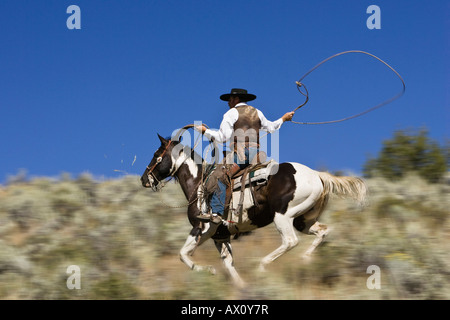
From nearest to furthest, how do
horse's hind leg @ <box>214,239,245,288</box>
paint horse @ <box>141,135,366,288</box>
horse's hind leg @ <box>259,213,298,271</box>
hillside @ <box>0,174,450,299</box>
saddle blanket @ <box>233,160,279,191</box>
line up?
1. hillside @ <box>0,174,450,299</box>
2. horse's hind leg @ <box>259,213,298,271</box>
3. paint horse @ <box>141,135,366,288</box>
4. saddle blanket @ <box>233,160,279,191</box>
5. horse's hind leg @ <box>214,239,245,288</box>

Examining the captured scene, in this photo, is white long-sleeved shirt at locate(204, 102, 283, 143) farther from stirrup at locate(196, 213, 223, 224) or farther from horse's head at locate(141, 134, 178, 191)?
stirrup at locate(196, 213, 223, 224)

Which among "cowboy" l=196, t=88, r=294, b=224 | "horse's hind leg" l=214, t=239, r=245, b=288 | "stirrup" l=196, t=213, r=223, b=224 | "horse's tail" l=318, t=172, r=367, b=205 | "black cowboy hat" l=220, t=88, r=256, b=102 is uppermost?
"black cowboy hat" l=220, t=88, r=256, b=102

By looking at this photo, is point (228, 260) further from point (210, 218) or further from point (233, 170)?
point (233, 170)

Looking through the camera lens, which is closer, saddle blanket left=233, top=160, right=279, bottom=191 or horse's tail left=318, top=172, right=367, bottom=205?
saddle blanket left=233, top=160, right=279, bottom=191

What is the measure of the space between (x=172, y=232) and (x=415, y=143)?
390 inches

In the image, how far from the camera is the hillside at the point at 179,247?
895 cm

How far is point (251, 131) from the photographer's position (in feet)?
31.0

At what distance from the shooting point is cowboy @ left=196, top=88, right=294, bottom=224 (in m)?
9.34

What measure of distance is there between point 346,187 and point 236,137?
212cm

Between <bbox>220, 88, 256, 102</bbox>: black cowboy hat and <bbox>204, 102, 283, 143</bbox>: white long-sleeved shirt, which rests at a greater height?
<bbox>220, 88, 256, 102</bbox>: black cowboy hat

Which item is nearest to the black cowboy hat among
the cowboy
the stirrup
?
the cowboy

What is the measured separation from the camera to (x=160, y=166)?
10.0 meters

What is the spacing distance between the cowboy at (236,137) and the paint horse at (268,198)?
30 centimetres
